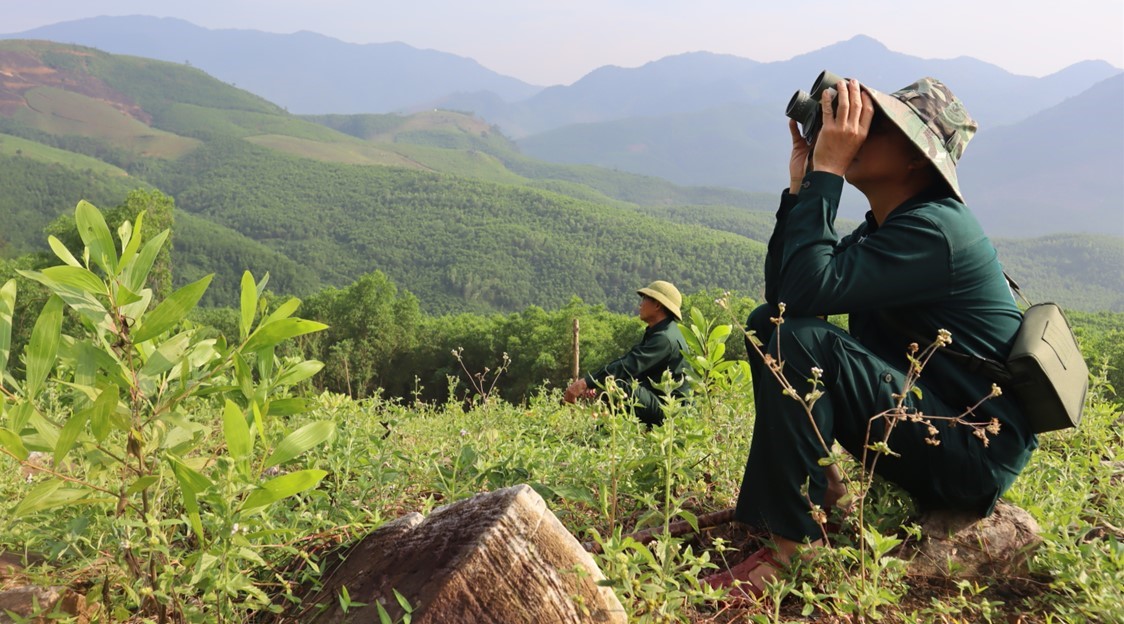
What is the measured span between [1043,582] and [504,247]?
13620cm

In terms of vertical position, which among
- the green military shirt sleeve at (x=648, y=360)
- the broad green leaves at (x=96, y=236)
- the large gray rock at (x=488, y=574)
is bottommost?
the green military shirt sleeve at (x=648, y=360)

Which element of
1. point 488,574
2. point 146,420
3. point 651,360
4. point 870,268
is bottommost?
point 651,360

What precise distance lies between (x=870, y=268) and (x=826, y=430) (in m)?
0.52

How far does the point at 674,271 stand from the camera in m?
124

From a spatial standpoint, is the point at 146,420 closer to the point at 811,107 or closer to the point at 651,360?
the point at 811,107

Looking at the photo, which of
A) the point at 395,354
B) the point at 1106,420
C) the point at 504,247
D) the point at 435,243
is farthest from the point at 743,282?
the point at 1106,420

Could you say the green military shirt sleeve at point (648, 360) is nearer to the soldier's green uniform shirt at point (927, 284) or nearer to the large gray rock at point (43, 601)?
the soldier's green uniform shirt at point (927, 284)

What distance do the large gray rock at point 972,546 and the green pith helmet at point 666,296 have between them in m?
3.99

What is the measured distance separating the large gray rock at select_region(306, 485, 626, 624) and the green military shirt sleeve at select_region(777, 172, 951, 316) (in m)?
1.07

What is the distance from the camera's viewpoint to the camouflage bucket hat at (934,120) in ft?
7.79

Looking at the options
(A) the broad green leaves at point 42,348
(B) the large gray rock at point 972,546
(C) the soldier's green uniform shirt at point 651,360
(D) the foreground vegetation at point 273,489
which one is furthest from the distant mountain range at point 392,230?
(B) the large gray rock at point 972,546

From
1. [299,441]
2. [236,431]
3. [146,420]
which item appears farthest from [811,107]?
[146,420]

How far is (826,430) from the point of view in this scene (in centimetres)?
230

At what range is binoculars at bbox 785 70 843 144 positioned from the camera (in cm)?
261
